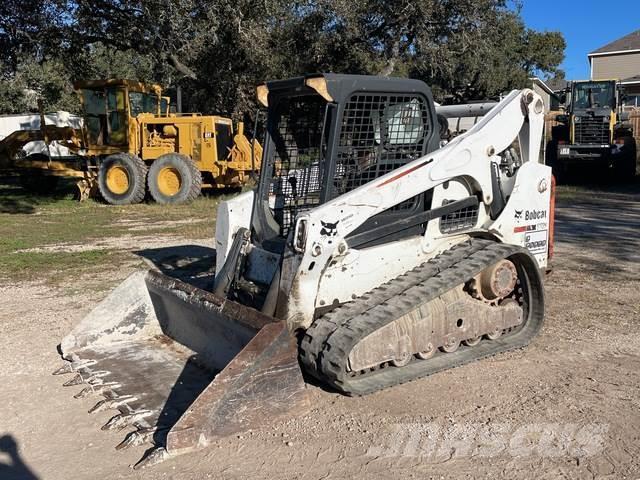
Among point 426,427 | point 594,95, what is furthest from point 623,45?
point 426,427

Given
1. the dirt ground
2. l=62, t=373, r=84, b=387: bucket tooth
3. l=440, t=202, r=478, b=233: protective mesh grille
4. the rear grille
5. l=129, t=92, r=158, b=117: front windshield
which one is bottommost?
the dirt ground

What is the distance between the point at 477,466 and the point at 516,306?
6.98 ft

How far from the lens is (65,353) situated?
5.36m

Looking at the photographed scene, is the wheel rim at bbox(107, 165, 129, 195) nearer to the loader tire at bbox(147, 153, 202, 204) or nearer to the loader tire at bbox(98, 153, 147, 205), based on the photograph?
the loader tire at bbox(98, 153, 147, 205)

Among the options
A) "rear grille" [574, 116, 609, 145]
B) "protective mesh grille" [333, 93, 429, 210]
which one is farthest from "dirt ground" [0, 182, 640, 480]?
"rear grille" [574, 116, 609, 145]

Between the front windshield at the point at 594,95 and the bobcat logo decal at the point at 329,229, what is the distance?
18.9 metres

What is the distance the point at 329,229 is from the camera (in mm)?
4414

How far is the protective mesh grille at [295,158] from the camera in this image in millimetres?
5281

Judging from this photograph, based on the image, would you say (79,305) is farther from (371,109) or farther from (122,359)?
(371,109)

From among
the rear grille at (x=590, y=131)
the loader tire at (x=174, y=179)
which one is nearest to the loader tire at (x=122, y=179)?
the loader tire at (x=174, y=179)

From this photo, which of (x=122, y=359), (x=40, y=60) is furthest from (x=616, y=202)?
(x=40, y=60)

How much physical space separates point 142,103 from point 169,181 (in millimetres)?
2646

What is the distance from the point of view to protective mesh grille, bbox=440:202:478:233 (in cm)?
532

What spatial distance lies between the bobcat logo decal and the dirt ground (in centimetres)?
108
